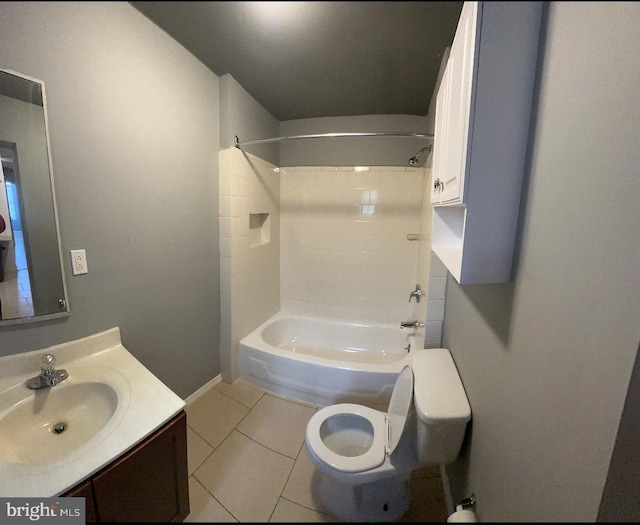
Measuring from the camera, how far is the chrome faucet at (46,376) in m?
0.88

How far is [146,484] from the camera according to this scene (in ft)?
2.36

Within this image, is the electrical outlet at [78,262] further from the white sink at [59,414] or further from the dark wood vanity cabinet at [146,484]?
the dark wood vanity cabinet at [146,484]

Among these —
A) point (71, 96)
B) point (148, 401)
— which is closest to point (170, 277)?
point (148, 401)

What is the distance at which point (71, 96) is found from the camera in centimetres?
88

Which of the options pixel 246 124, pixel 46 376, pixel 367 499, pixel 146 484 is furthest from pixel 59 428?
pixel 246 124

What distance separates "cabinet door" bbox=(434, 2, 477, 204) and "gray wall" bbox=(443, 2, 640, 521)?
0.38 feet

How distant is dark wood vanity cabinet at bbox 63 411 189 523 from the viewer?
24.1 inches

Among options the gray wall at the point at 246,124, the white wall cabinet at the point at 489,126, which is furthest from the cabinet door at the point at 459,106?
the gray wall at the point at 246,124

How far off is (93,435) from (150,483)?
1.10 feet

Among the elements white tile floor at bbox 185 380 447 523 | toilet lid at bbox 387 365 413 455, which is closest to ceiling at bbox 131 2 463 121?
white tile floor at bbox 185 380 447 523

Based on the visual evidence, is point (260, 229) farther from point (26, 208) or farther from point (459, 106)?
point (459, 106)

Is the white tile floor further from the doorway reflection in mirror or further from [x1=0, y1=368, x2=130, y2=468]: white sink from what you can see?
the doorway reflection in mirror

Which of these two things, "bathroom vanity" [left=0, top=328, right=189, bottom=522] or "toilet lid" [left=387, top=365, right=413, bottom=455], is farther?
"toilet lid" [left=387, top=365, right=413, bottom=455]

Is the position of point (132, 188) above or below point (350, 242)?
above
